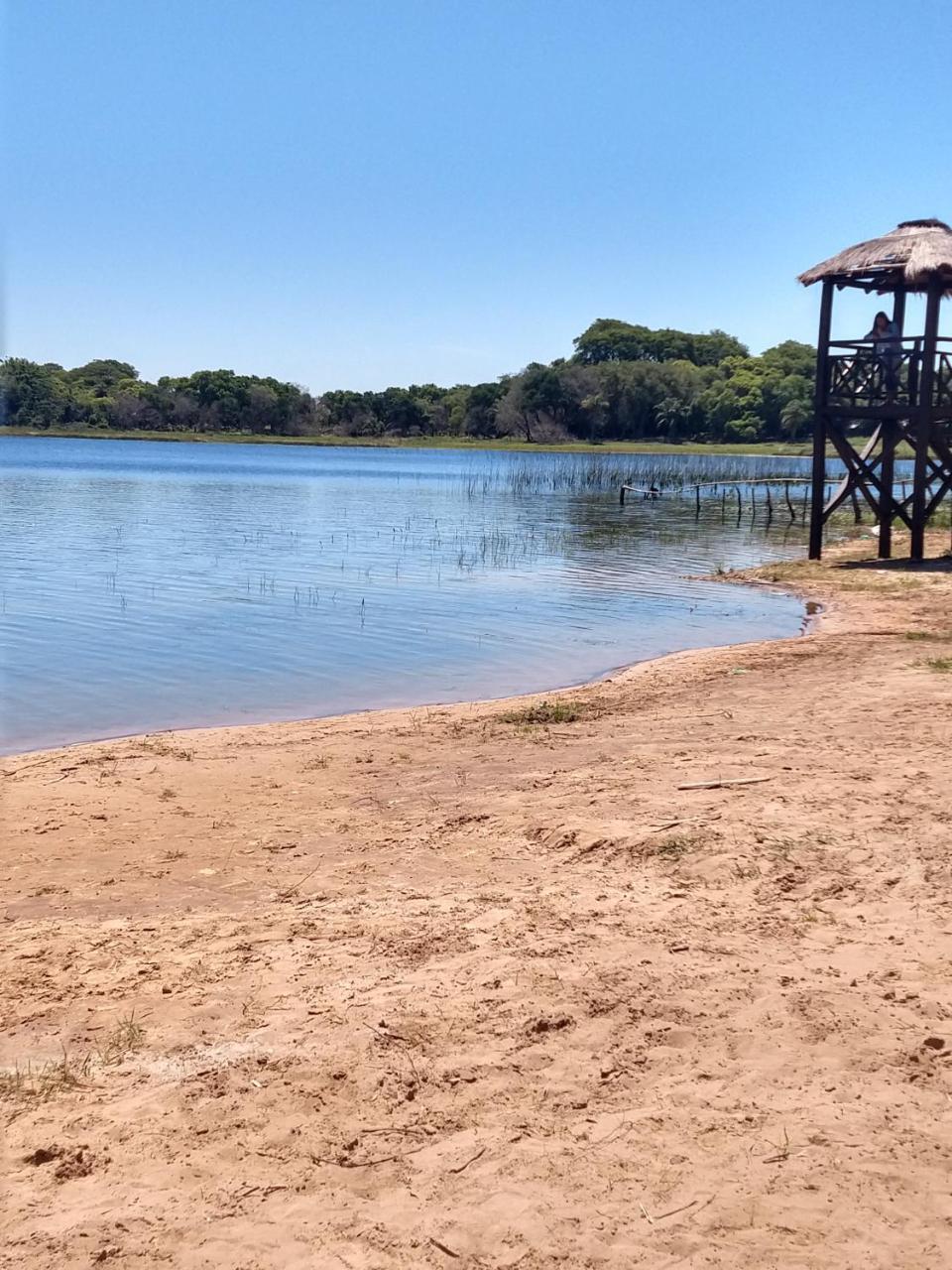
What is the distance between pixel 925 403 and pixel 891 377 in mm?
1094

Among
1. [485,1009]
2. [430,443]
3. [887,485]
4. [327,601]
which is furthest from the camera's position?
[430,443]

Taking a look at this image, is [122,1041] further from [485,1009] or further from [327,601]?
[327,601]

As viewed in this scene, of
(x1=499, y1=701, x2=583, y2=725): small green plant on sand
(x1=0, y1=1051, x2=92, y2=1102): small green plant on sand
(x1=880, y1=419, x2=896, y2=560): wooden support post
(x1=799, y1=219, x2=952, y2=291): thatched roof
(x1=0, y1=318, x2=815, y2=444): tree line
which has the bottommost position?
(x1=0, y1=1051, x2=92, y2=1102): small green plant on sand

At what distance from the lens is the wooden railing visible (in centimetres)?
2100

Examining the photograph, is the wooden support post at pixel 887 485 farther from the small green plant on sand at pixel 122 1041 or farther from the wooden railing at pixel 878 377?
the small green plant on sand at pixel 122 1041

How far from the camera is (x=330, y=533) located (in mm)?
29750

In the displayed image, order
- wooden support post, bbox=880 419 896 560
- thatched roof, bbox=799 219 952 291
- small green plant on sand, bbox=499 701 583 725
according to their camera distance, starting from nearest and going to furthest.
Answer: small green plant on sand, bbox=499 701 583 725, thatched roof, bbox=799 219 952 291, wooden support post, bbox=880 419 896 560

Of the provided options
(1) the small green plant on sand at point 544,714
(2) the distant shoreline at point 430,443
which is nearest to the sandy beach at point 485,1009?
(1) the small green plant on sand at point 544,714

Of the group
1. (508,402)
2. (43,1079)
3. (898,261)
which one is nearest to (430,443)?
(508,402)

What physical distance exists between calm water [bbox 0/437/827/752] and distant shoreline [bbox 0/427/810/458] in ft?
184

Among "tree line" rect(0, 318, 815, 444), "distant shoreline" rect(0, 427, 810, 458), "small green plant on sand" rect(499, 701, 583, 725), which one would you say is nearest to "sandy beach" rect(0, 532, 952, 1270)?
"small green plant on sand" rect(499, 701, 583, 725)

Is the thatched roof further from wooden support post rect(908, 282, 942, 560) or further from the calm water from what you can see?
the calm water

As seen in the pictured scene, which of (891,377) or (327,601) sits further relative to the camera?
(891,377)

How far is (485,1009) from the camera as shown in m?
4.46
